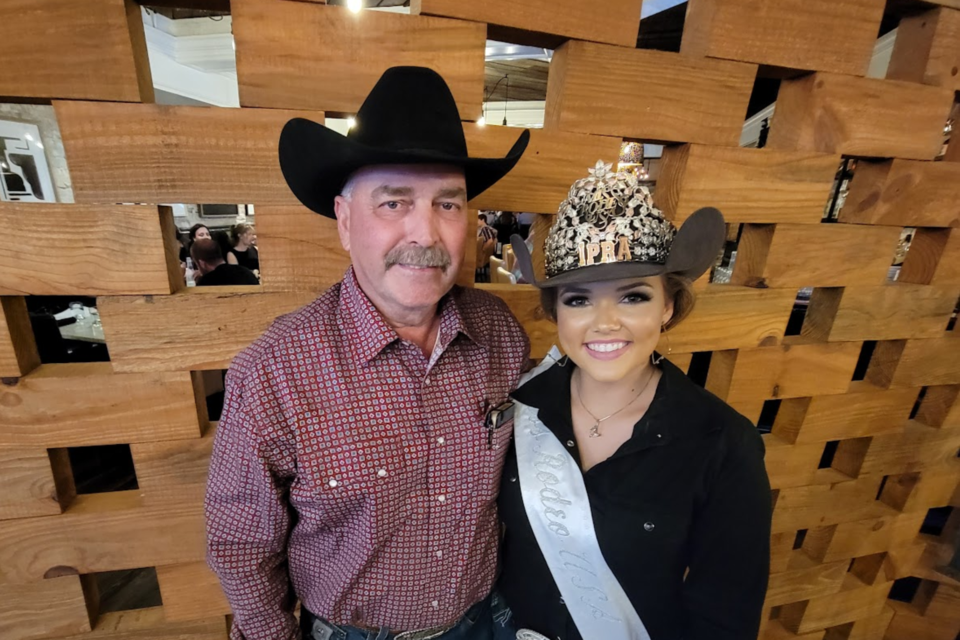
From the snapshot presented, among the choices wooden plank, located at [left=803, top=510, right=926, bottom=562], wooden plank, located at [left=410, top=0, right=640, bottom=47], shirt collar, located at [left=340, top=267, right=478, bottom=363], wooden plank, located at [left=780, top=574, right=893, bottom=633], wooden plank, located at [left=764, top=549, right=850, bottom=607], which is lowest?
wooden plank, located at [left=780, top=574, right=893, bottom=633]

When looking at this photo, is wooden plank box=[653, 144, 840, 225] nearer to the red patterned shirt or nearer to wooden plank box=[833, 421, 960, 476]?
the red patterned shirt

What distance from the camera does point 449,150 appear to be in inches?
37.0

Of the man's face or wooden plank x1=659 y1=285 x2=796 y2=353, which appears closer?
the man's face

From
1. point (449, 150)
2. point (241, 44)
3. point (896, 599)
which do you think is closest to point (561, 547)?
point (449, 150)

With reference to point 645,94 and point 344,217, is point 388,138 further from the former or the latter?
point 645,94

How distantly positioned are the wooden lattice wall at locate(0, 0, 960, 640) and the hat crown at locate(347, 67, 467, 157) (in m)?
0.22

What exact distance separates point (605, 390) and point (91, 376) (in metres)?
1.23

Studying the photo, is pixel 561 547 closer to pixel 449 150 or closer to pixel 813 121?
pixel 449 150

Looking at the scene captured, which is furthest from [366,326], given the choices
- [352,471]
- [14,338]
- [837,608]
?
[837,608]

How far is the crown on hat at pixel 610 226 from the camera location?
3.02ft

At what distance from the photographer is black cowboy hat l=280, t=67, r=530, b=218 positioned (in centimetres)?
86

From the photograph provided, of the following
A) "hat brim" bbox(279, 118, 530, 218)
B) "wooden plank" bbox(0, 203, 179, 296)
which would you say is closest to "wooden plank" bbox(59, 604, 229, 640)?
"wooden plank" bbox(0, 203, 179, 296)

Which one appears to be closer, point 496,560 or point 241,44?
point 241,44

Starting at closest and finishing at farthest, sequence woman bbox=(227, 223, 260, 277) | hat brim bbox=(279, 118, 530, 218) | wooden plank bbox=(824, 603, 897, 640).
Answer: hat brim bbox=(279, 118, 530, 218)
wooden plank bbox=(824, 603, 897, 640)
woman bbox=(227, 223, 260, 277)
